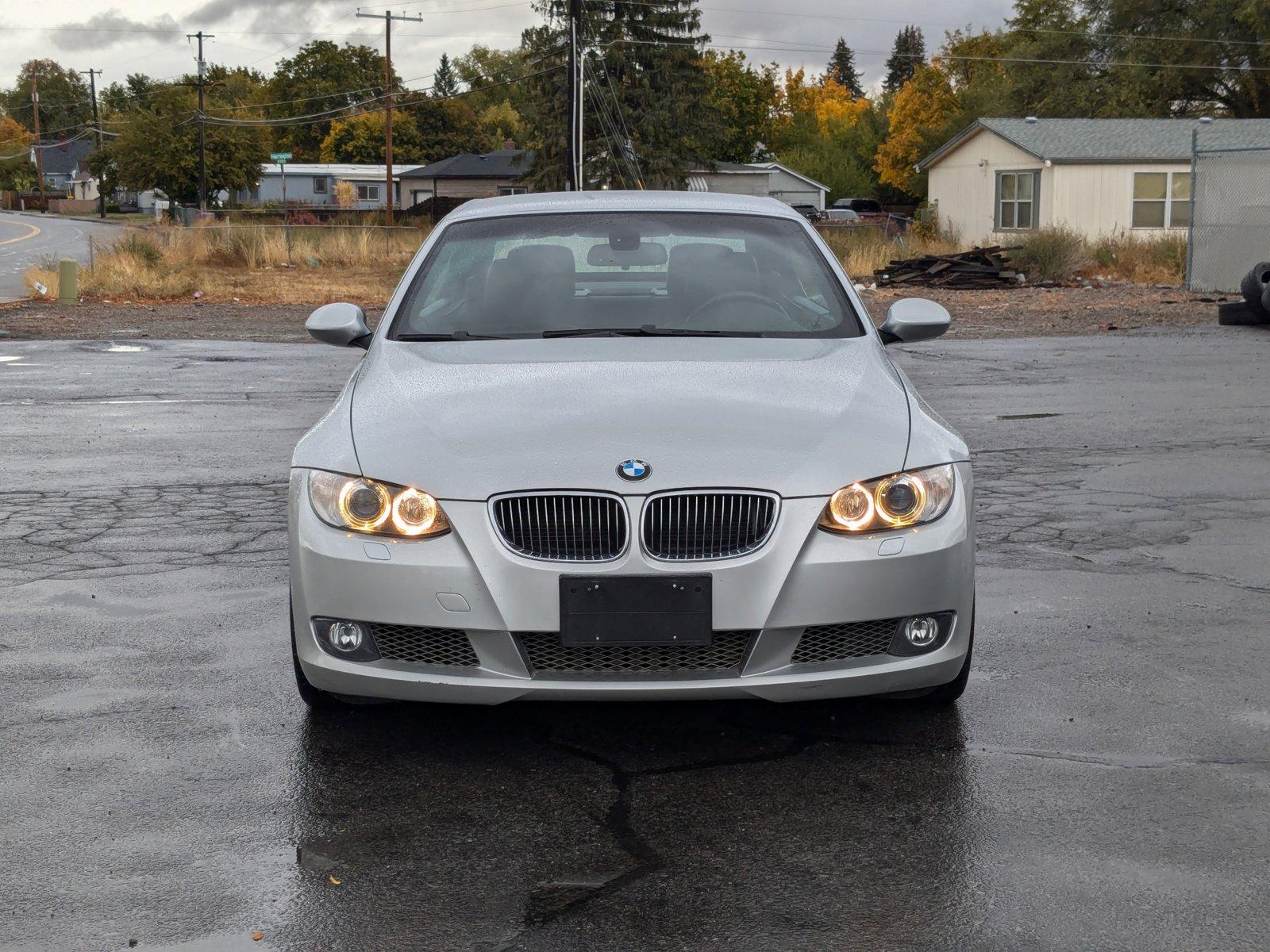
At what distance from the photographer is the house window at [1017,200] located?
4561 cm

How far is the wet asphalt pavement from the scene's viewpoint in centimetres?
328

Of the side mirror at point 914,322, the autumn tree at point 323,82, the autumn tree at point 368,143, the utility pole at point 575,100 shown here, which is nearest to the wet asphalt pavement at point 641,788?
the side mirror at point 914,322

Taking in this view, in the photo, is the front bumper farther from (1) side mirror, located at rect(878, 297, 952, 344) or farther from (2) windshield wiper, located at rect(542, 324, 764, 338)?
(1) side mirror, located at rect(878, 297, 952, 344)

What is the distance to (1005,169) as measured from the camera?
46719 millimetres

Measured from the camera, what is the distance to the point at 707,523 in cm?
396

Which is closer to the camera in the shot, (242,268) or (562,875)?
(562,875)

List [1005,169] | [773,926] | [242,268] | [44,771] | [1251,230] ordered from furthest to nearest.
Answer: [1005,169], [242,268], [1251,230], [44,771], [773,926]

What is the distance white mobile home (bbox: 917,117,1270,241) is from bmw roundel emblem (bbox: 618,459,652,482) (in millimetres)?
40651

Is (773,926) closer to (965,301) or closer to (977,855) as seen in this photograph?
A: (977,855)

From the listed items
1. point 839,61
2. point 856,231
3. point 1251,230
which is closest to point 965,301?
point 1251,230

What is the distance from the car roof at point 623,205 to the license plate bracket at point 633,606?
8.01ft

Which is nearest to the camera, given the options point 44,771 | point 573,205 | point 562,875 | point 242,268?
point 562,875

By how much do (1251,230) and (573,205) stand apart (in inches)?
902

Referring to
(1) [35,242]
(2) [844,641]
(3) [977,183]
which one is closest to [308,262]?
(3) [977,183]
